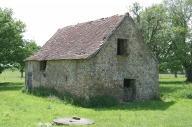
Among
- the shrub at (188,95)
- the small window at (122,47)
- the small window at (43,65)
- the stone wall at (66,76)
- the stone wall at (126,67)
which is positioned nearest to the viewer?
the stone wall at (66,76)

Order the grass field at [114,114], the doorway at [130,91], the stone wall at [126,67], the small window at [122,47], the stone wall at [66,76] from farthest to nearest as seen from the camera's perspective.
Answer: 1. the small window at [122,47]
2. the doorway at [130,91]
3. the stone wall at [126,67]
4. the stone wall at [66,76]
5. the grass field at [114,114]

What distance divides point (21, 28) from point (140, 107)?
2864 cm

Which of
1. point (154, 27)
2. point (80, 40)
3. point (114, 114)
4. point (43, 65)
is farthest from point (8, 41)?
point (114, 114)

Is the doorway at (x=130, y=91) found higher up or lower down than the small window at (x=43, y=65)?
lower down

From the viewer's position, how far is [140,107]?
21.7m

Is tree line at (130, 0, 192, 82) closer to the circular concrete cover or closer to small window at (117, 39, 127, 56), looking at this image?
small window at (117, 39, 127, 56)

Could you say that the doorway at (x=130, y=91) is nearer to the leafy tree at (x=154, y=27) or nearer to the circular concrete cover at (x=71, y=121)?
the circular concrete cover at (x=71, y=121)

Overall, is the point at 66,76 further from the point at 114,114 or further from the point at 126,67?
the point at 114,114

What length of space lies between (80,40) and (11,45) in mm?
18711

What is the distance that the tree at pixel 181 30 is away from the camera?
46.3 m

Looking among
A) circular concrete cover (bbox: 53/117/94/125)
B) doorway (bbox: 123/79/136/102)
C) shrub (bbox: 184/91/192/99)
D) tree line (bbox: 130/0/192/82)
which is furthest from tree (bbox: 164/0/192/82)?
circular concrete cover (bbox: 53/117/94/125)

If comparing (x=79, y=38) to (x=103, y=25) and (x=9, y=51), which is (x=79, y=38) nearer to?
(x=103, y=25)

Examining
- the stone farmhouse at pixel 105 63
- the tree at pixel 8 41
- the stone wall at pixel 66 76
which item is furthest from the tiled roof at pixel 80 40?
the tree at pixel 8 41

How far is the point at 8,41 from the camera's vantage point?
4150 cm
